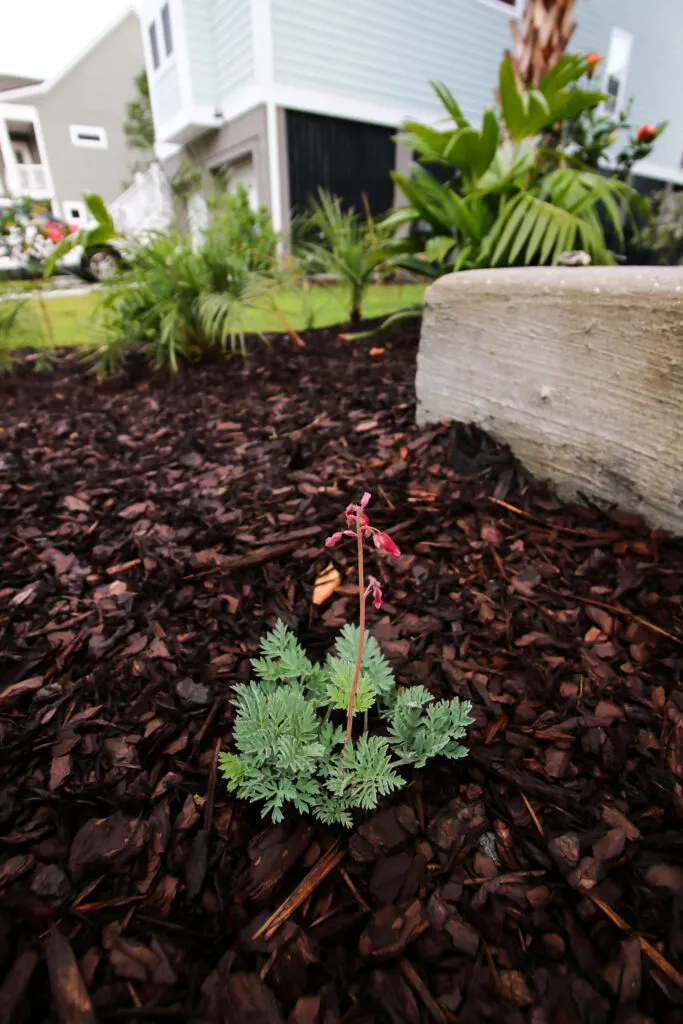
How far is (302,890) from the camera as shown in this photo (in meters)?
0.75

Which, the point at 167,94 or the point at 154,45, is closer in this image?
the point at 167,94

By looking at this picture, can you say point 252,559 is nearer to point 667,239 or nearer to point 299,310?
point 299,310

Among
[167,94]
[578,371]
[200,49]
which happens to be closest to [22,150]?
[578,371]

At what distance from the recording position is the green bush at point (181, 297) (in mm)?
2695

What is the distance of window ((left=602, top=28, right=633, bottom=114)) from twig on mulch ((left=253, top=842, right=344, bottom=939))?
13.3 metres

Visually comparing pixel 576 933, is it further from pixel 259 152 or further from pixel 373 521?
pixel 259 152

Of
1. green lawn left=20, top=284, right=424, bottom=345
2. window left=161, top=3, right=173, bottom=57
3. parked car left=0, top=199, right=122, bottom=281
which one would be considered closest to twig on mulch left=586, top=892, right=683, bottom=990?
green lawn left=20, top=284, right=424, bottom=345

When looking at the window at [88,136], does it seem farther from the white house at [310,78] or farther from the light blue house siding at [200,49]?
the light blue house siding at [200,49]

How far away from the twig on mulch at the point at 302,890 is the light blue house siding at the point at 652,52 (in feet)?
43.0

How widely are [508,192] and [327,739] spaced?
2.70m

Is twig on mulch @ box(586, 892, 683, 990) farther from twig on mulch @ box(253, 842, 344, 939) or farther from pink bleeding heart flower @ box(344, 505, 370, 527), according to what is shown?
pink bleeding heart flower @ box(344, 505, 370, 527)

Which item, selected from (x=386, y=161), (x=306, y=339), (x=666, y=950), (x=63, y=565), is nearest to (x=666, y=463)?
(x=666, y=950)

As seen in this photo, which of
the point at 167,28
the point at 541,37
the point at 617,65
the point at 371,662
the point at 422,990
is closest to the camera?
the point at 422,990

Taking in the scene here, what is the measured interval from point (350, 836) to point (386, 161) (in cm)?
897
